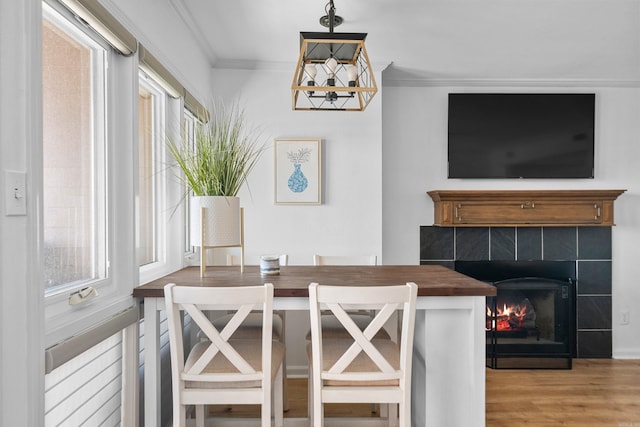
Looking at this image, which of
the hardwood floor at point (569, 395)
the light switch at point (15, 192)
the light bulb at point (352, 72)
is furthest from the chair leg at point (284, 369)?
the light switch at point (15, 192)

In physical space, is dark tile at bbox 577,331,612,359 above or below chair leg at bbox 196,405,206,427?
below

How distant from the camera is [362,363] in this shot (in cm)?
183

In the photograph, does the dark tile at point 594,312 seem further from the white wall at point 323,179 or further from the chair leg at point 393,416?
the chair leg at point 393,416

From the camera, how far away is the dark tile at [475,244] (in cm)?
388

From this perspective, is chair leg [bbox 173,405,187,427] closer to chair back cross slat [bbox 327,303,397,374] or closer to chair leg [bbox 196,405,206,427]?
chair leg [bbox 196,405,206,427]

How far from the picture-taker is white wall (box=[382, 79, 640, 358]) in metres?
3.94

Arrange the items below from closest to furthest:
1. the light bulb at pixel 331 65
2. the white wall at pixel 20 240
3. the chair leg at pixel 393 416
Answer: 1. the white wall at pixel 20 240
2. the light bulb at pixel 331 65
3. the chair leg at pixel 393 416

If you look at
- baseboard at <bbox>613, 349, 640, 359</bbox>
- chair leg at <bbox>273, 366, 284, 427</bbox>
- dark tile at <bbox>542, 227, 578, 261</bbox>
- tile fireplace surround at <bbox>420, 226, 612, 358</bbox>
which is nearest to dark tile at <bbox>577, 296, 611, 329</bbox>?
tile fireplace surround at <bbox>420, 226, 612, 358</bbox>

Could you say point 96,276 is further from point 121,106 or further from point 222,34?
point 222,34

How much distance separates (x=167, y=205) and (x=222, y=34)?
1.29m

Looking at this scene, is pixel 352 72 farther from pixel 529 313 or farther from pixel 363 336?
pixel 529 313

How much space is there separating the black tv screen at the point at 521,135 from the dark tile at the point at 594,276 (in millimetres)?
824

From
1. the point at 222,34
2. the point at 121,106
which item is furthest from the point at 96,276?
the point at 222,34

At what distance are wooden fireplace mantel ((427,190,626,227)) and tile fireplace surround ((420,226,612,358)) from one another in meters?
0.20
